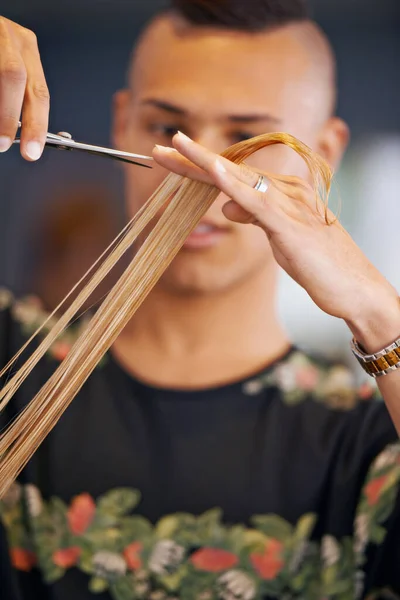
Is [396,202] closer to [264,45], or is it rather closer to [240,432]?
[264,45]

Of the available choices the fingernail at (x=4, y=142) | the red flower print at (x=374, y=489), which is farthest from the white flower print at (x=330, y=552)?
the fingernail at (x=4, y=142)

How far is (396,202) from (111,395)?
65 centimetres

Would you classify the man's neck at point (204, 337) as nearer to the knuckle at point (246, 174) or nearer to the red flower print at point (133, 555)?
the red flower print at point (133, 555)

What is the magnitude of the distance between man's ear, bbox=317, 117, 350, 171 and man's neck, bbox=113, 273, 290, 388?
248 mm

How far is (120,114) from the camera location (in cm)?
127

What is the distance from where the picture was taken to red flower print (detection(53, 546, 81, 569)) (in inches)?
50.0

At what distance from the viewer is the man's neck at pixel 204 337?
1.29m

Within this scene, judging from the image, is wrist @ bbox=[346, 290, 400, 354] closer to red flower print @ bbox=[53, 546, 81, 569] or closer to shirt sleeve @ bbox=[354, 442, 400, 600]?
shirt sleeve @ bbox=[354, 442, 400, 600]

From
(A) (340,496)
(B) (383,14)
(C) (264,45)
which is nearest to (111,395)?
(A) (340,496)

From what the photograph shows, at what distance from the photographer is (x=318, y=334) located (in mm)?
1292

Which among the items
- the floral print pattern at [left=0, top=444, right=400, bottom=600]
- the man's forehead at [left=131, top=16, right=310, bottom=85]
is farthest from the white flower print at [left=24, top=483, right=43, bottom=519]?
the man's forehead at [left=131, top=16, right=310, bottom=85]

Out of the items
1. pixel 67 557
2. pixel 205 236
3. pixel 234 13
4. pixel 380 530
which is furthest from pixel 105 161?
pixel 380 530

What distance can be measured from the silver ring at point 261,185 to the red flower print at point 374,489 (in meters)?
0.67

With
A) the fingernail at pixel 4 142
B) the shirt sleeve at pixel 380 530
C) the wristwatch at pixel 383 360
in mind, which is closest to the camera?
the fingernail at pixel 4 142
